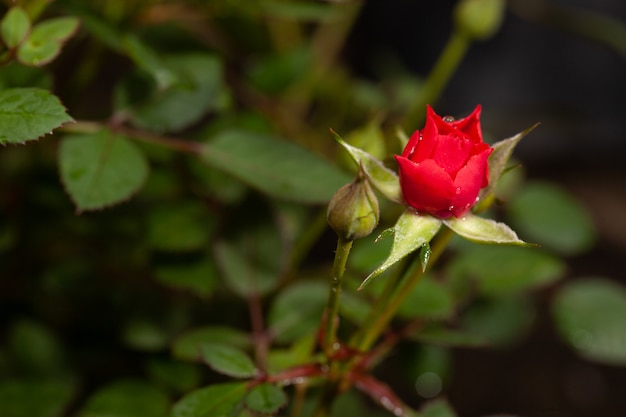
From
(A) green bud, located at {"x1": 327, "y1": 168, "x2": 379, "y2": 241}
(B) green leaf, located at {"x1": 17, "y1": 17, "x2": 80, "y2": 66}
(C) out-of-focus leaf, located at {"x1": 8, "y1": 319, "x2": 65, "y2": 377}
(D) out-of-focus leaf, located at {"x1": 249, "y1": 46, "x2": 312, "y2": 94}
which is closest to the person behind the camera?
(A) green bud, located at {"x1": 327, "y1": 168, "x2": 379, "y2": 241}

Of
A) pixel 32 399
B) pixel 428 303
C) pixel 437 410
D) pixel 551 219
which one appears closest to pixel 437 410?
pixel 437 410

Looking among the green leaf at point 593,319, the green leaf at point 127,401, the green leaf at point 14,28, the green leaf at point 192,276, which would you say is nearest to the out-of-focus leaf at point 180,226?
the green leaf at point 192,276

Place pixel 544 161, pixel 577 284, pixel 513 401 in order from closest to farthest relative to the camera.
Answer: pixel 577 284 < pixel 513 401 < pixel 544 161

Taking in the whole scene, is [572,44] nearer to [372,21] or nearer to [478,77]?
[478,77]

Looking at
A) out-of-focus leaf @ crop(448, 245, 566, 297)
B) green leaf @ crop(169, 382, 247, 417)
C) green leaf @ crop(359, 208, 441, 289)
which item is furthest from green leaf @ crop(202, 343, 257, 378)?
out-of-focus leaf @ crop(448, 245, 566, 297)

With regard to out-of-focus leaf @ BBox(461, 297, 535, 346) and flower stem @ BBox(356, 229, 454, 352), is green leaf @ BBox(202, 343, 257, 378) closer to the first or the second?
flower stem @ BBox(356, 229, 454, 352)

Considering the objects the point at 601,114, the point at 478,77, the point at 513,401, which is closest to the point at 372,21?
the point at 478,77
